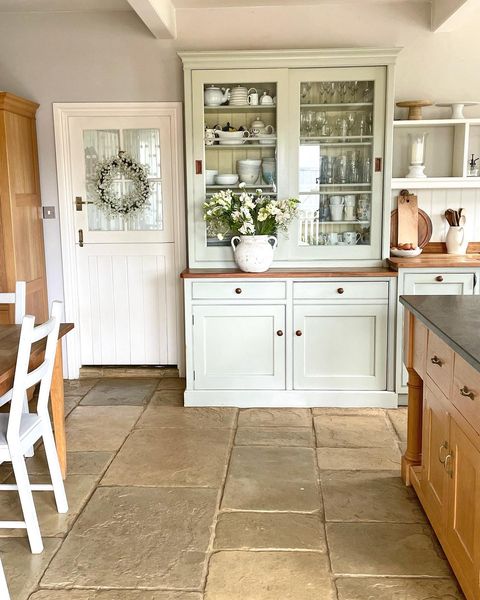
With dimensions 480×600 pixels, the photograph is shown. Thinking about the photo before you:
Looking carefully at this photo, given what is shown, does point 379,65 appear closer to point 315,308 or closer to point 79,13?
point 315,308

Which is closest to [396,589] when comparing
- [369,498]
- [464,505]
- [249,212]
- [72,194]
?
[464,505]

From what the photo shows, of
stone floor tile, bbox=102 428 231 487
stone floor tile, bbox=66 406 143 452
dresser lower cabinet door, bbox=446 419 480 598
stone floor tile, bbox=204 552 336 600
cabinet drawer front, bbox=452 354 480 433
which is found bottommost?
stone floor tile, bbox=204 552 336 600

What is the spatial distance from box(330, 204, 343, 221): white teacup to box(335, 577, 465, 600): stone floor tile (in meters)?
2.55

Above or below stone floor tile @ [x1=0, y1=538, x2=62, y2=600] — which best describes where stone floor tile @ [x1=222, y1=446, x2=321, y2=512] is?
below

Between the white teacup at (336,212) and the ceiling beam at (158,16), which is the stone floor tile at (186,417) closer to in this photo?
the white teacup at (336,212)

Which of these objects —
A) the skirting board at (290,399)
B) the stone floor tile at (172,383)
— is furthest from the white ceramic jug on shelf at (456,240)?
the stone floor tile at (172,383)

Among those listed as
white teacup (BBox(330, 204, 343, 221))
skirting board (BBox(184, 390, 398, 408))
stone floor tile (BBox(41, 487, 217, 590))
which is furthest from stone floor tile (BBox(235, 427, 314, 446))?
white teacup (BBox(330, 204, 343, 221))

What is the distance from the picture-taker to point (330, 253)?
414 cm

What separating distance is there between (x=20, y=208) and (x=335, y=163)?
2.15 m

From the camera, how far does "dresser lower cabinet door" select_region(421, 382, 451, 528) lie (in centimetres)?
224

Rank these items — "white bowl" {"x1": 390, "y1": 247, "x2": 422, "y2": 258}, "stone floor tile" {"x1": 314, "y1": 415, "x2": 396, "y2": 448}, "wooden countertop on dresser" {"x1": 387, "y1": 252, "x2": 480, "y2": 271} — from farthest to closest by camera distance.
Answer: "white bowl" {"x1": 390, "y1": 247, "x2": 422, "y2": 258}, "wooden countertop on dresser" {"x1": 387, "y1": 252, "x2": 480, "y2": 271}, "stone floor tile" {"x1": 314, "y1": 415, "x2": 396, "y2": 448}

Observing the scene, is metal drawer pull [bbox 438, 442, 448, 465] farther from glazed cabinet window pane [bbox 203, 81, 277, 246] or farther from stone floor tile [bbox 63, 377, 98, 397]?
stone floor tile [bbox 63, 377, 98, 397]

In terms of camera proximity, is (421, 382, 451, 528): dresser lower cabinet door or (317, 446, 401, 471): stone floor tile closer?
(421, 382, 451, 528): dresser lower cabinet door

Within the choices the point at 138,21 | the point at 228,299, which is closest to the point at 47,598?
the point at 228,299
